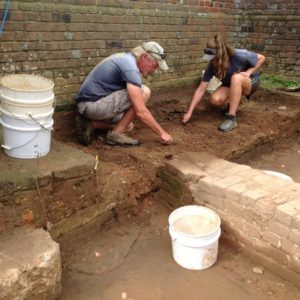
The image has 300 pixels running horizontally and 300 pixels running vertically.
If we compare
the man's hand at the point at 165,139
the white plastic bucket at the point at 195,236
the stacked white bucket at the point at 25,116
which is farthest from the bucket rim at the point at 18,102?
the man's hand at the point at 165,139

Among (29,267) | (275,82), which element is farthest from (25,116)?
(275,82)

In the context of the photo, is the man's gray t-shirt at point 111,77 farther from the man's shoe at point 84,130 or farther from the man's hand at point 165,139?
the man's hand at point 165,139

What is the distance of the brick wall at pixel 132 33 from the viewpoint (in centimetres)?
421

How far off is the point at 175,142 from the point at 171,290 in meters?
1.99

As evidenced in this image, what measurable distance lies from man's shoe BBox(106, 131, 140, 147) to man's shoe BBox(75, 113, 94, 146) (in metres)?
0.22

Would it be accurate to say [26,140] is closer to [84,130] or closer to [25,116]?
[25,116]

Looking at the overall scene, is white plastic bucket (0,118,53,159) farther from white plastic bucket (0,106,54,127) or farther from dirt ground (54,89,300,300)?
dirt ground (54,89,300,300)

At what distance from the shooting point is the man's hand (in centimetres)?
422

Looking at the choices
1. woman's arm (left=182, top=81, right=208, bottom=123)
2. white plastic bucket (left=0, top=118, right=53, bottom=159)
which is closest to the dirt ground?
woman's arm (left=182, top=81, right=208, bottom=123)

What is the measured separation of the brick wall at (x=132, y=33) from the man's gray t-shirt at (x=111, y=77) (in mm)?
611

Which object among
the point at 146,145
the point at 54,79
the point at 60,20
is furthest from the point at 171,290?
the point at 60,20

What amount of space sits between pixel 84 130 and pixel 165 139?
0.92m

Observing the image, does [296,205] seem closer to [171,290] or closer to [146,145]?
[171,290]

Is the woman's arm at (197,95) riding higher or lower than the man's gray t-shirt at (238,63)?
lower
